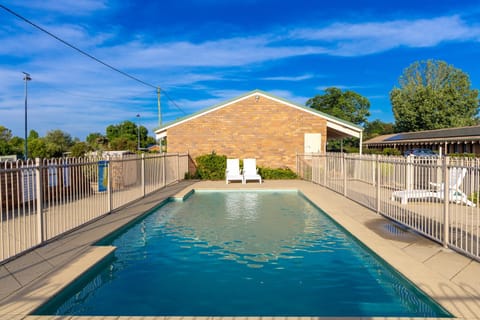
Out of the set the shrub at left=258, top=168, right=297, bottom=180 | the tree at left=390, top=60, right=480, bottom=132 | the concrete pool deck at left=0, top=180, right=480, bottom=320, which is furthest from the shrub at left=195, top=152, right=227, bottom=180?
the tree at left=390, top=60, right=480, bottom=132

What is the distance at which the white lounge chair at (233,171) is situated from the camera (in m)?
17.7

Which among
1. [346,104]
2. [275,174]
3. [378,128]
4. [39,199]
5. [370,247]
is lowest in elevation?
[370,247]

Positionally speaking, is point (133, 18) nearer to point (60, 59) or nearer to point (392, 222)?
point (60, 59)

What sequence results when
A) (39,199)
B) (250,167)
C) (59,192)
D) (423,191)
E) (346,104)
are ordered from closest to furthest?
(39,199), (59,192), (423,191), (250,167), (346,104)

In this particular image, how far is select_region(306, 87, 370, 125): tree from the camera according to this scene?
64.5m

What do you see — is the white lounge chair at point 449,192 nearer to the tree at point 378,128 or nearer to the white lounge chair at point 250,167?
the white lounge chair at point 250,167

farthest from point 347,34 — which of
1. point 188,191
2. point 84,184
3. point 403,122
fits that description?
point 403,122

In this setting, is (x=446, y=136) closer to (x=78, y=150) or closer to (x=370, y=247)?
(x=370, y=247)

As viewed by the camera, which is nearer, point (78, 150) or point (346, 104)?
point (78, 150)

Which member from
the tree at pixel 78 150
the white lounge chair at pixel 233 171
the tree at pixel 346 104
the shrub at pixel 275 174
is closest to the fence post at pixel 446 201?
the white lounge chair at pixel 233 171

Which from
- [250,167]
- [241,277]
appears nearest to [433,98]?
[250,167]

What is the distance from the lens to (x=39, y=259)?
5.38m

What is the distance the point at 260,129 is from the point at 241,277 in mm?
14975

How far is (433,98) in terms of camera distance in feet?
134
